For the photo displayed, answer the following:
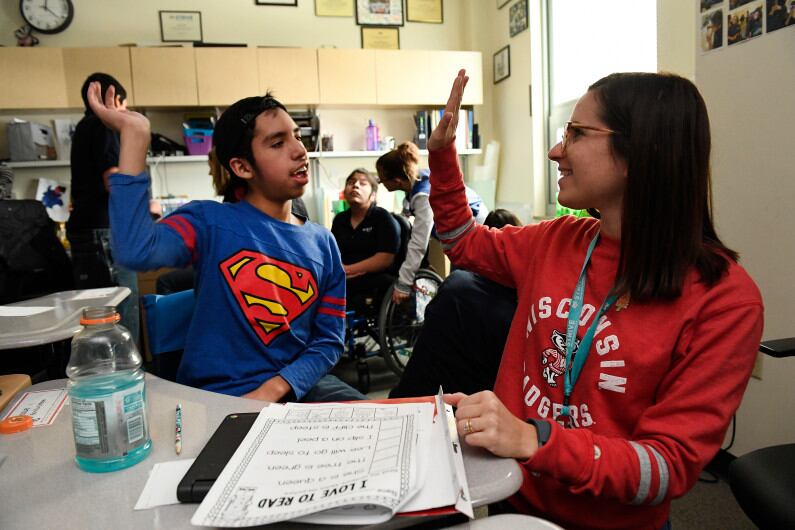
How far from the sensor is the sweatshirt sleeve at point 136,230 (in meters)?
0.92

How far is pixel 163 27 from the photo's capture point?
4012 mm

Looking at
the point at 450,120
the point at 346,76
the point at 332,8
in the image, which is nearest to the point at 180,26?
the point at 332,8

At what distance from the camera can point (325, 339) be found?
1.26 metres

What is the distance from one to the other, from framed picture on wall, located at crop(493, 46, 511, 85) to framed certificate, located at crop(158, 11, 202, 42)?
2324 millimetres

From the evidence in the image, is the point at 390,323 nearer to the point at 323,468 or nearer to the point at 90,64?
the point at 323,468

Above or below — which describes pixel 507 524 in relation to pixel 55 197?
below

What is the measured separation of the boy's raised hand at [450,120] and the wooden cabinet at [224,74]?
3.07 metres

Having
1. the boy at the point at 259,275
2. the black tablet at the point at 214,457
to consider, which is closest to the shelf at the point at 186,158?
the boy at the point at 259,275

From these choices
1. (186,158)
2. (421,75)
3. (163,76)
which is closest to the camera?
(163,76)

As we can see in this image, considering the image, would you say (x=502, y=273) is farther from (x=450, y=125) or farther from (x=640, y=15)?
(x=640, y=15)

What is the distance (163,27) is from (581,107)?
4.05 meters

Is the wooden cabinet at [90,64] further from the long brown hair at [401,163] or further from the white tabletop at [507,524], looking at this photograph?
the white tabletop at [507,524]

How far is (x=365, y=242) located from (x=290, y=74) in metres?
1.57

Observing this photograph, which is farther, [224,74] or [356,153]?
[356,153]
